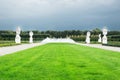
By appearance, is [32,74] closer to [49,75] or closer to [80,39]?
[49,75]

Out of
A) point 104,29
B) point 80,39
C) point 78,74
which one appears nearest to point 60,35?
point 80,39

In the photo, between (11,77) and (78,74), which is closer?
(11,77)

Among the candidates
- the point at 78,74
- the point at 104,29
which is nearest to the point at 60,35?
the point at 104,29

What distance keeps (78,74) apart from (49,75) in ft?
2.65

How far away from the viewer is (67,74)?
780 cm

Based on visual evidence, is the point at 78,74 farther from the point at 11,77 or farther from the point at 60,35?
the point at 60,35

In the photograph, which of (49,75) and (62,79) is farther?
(49,75)

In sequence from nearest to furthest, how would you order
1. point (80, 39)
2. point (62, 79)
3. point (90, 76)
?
1. point (62, 79)
2. point (90, 76)
3. point (80, 39)

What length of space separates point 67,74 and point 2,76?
68.8 inches

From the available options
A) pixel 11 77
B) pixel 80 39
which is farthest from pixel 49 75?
pixel 80 39

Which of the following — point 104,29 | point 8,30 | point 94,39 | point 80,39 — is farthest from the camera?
point 8,30

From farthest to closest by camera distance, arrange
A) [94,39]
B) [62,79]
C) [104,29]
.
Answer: [94,39] → [104,29] → [62,79]

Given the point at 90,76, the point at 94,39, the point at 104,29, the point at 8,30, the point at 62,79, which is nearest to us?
the point at 62,79

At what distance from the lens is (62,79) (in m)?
6.98
